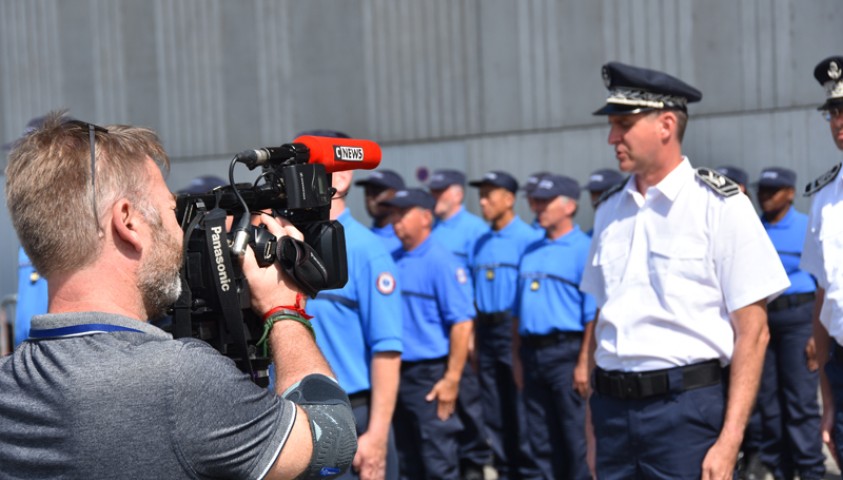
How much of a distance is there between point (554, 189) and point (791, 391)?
7.09 ft

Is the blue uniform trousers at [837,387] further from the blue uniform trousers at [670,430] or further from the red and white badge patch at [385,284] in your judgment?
the red and white badge patch at [385,284]

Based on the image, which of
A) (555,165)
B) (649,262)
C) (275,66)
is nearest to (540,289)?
(649,262)

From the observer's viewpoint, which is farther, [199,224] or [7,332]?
[7,332]

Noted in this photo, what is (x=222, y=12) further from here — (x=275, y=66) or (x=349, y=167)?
(x=349, y=167)

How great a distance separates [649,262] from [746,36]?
23.5 feet

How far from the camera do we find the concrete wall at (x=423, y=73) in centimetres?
1016

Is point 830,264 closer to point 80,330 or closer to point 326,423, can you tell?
point 326,423

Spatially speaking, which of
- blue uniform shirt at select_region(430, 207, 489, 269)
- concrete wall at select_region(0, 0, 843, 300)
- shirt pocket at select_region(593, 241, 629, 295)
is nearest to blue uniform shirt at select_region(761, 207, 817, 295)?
concrete wall at select_region(0, 0, 843, 300)

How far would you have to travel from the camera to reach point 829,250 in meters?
3.99

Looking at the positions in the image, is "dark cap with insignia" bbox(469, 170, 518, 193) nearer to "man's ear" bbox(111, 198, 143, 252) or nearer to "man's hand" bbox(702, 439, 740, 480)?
"man's hand" bbox(702, 439, 740, 480)

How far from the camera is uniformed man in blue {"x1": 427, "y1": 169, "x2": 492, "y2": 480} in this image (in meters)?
7.80

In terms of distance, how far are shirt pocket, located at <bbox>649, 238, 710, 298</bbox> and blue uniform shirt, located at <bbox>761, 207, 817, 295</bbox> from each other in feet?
12.8

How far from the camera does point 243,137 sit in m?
13.2

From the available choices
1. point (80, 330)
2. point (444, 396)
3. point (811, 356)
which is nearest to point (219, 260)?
point (80, 330)
